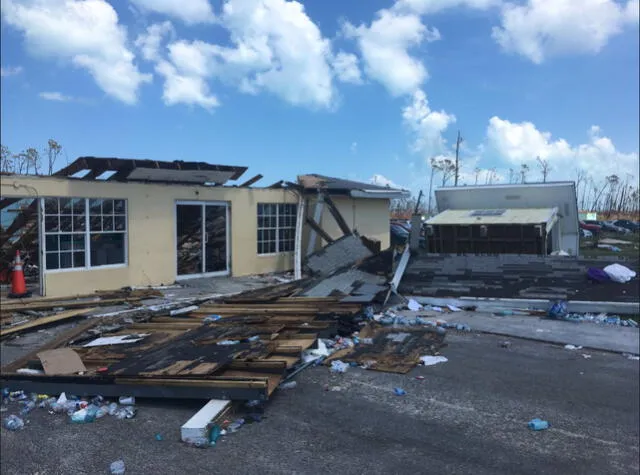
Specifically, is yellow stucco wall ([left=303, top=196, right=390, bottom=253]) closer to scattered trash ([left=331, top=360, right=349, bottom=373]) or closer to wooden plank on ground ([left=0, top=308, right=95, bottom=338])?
wooden plank on ground ([left=0, top=308, right=95, bottom=338])

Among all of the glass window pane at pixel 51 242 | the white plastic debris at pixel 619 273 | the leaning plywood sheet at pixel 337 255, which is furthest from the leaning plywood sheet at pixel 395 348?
the glass window pane at pixel 51 242

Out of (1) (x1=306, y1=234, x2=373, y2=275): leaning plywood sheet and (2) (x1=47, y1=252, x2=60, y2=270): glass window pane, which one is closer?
(2) (x1=47, y1=252, x2=60, y2=270): glass window pane

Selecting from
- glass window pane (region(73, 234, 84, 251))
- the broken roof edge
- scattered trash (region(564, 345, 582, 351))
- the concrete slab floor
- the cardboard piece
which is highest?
the broken roof edge

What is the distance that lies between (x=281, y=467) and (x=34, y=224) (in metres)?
10.8

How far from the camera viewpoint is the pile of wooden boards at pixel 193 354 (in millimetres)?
5242

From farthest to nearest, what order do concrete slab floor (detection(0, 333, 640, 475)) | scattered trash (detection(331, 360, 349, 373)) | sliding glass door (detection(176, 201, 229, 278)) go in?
sliding glass door (detection(176, 201, 229, 278)) → scattered trash (detection(331, 360, 349, 373)) → concrete slab floor (detection(0, 333, 640, 475))

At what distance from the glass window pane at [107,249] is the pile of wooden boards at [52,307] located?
2.72ft

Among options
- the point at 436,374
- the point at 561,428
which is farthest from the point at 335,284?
the point at 561,428

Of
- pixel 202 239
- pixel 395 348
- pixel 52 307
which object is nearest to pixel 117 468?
pixel 395 348

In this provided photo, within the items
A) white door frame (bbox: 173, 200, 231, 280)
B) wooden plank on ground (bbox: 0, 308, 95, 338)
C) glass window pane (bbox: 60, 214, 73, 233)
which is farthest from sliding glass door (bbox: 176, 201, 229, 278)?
wooden plank on ground (bbox: 0, 308, 95, 338)

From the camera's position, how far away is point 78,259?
38.5 ft

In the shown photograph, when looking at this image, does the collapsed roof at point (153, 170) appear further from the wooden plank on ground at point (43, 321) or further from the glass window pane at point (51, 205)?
the wooden plank on ground at point (43, 321)

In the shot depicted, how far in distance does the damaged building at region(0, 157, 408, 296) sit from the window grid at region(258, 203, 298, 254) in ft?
0.10

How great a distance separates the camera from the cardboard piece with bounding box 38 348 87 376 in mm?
5817
